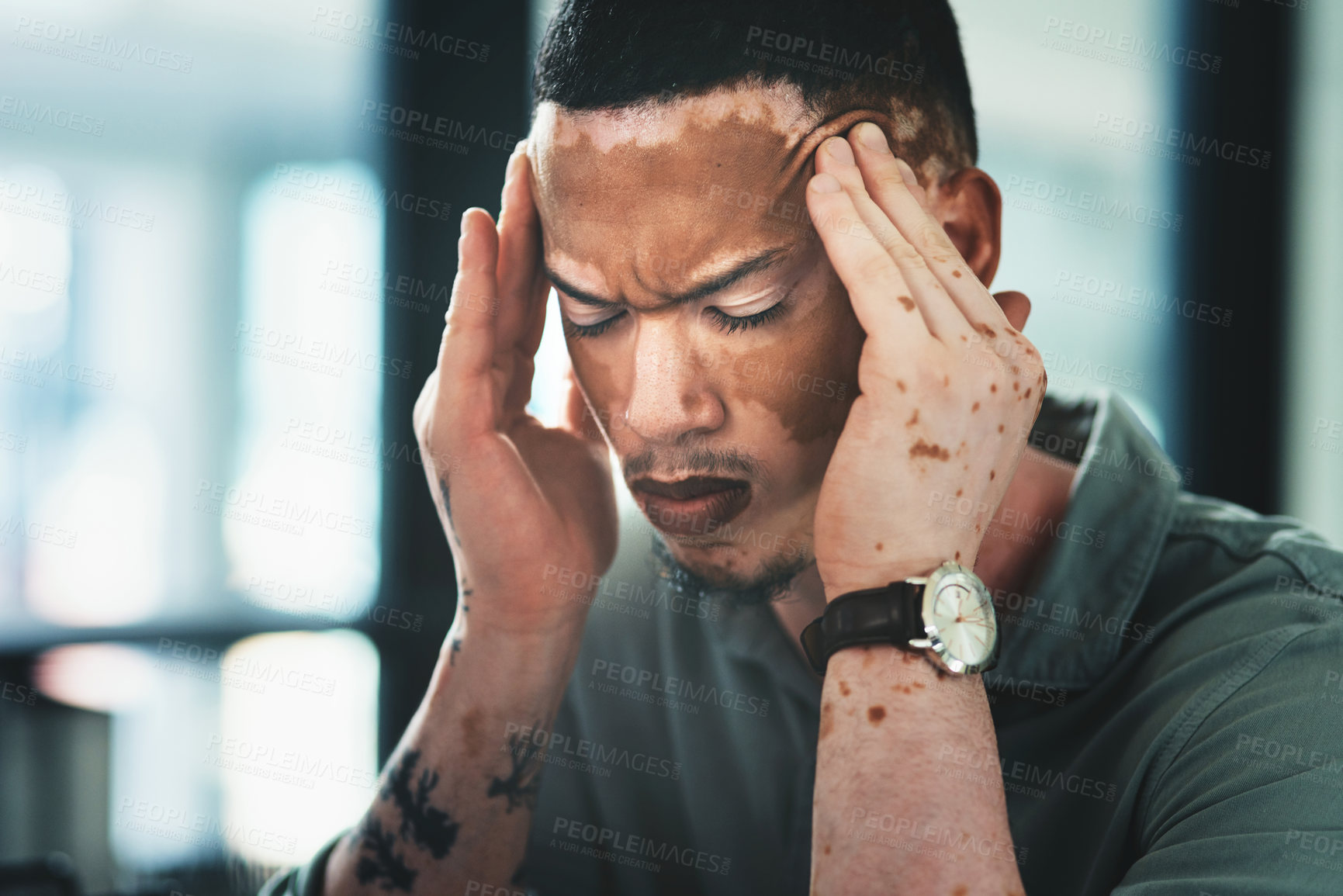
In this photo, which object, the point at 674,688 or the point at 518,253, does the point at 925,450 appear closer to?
the point at 518,253

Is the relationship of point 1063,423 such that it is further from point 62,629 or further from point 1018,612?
point 62,629

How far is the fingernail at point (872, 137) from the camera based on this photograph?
0.94m

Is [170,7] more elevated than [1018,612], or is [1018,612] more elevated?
[170,7]

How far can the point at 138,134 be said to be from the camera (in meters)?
2.16

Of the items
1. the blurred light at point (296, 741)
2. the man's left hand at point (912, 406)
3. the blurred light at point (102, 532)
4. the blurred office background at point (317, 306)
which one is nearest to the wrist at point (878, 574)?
the man's left hand at point (912, 406)

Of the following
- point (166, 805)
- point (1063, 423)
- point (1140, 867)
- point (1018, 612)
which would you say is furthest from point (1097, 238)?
point (166, 805)

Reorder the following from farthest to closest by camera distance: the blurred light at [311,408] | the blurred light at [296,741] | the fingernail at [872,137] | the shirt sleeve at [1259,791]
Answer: the blurred light at [311,408]
the blurred light at [296,741]
the fingernail at [872,137]
the shirt sleeve at [1259,791]

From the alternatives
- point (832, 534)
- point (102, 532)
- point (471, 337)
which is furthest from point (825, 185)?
point (102, 532)

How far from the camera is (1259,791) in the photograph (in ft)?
2.54

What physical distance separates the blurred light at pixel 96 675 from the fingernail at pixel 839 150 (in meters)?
1.83

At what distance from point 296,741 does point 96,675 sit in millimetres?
639

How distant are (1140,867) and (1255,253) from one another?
5.68ft

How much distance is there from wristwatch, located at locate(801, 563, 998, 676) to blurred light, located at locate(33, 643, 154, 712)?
1.75 metres

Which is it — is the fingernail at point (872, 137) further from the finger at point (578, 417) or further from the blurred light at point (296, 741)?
the blurred light at point (296, 741)
